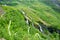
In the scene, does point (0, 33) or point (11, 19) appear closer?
point (0, 33)

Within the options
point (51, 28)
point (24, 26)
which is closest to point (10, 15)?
point (24, 26)

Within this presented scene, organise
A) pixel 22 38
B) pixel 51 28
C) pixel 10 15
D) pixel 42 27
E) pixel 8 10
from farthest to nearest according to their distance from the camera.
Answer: pixel 51 28 → pixel 42 27 → pixel 8 10 → pixel 10 15 → pixel 22 38

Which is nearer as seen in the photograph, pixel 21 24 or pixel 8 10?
pixel 21 24

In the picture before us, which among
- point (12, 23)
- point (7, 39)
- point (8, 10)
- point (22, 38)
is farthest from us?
point (8, 10)

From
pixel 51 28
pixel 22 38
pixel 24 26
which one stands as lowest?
pixel 51 28

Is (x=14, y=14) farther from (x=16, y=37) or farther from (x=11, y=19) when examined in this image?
(x=16, y=37)

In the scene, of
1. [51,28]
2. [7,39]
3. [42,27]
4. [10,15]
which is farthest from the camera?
[51,28]

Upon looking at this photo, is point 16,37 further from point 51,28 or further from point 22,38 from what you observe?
point 51,28

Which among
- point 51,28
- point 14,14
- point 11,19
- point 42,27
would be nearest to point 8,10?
point 14,14

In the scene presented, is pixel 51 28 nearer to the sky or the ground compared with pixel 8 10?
nearer to the ground
